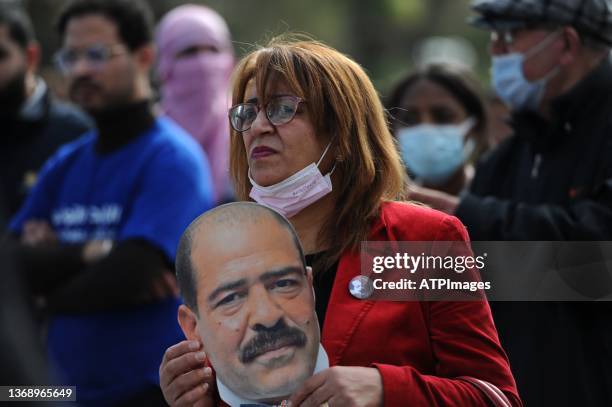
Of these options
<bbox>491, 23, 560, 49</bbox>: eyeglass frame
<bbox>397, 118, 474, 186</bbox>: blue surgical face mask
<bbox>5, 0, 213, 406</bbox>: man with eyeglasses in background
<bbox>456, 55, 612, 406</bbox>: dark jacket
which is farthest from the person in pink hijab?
<bbox>456, 55, 612, 406</bbox>: dark jacket

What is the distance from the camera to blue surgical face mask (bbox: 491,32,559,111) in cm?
425

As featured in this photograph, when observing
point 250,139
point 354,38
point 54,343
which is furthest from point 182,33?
point 354,38

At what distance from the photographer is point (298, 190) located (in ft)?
9.17

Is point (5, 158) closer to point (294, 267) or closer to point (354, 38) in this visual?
point (294, 267)

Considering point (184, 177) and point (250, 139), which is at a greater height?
point (250, 139)

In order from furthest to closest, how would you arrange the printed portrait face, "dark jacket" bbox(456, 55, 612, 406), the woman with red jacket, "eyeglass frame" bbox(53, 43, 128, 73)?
"eyeglass frame" bbox(53, 43, 128, 73)
"dark jacket" bbox(456, 55, 612, 406)
the woman with red jacket
the printed portrait face

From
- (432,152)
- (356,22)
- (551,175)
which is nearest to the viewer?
(551,175)

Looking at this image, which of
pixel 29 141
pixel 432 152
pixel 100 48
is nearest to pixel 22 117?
pixel 29 141

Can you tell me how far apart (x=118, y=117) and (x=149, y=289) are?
86cm

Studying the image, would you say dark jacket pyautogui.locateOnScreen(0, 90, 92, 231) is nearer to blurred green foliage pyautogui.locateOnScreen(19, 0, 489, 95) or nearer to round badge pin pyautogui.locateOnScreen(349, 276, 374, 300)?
round badge pin pyautogui.locateOnScreen(349, 276, 374, 300)

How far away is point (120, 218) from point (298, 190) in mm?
1876

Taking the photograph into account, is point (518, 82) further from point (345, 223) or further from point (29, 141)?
point (29, 141)

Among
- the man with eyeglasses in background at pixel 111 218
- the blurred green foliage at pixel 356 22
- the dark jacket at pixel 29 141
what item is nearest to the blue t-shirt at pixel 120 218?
the man with eyeglasses in background at pixel 111 218

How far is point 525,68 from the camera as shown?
4.30m
